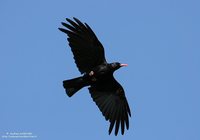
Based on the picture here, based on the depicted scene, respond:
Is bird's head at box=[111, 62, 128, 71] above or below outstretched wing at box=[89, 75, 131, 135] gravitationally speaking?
above

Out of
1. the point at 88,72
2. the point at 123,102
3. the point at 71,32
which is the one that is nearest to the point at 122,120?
the point at 123,102

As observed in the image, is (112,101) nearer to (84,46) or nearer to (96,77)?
(96,77)

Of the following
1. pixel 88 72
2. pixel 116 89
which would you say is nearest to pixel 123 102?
pixel 116 89

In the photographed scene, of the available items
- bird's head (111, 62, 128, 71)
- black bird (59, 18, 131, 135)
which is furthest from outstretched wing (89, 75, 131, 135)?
bird's head (111, 62, 128, 71)

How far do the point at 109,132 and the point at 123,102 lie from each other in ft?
4.86

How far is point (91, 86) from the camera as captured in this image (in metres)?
23.5

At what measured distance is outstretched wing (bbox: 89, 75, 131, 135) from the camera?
23484 millimetres

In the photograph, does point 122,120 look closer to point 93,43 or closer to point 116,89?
point 116,89

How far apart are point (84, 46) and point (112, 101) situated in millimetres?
2468

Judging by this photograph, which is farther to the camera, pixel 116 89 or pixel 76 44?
pixel 116 89

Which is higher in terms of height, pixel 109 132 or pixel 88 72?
pixel 88 72

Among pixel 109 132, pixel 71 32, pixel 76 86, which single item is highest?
pixel 71 32

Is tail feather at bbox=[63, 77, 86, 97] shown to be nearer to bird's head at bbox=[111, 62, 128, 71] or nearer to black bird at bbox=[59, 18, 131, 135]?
black bird at bbox=[59, 18, 131, 135]

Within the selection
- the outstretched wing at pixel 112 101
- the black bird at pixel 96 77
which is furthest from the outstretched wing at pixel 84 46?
the outstretched wing at pixel 112 101
